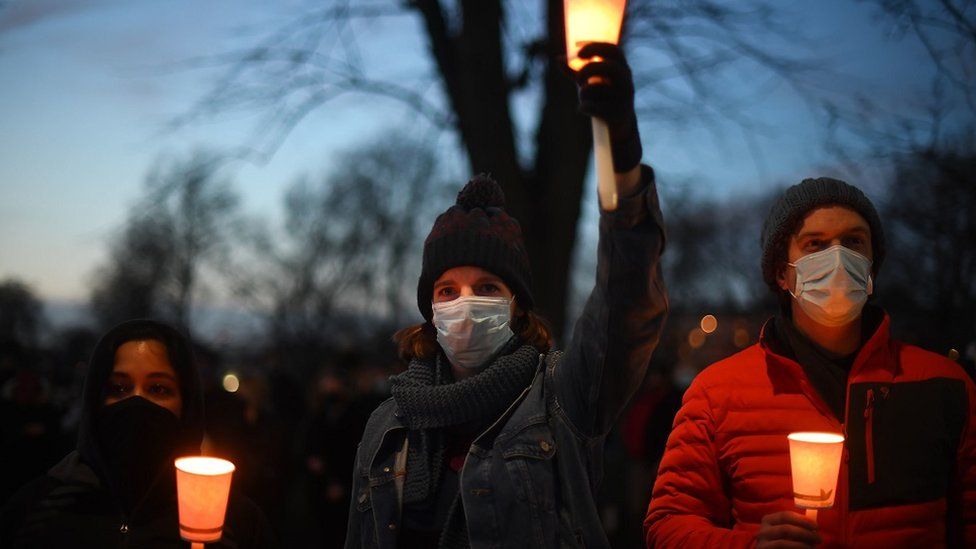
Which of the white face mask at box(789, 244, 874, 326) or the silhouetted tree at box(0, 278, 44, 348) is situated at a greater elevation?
the silhouetted tree at box(0, 278, 44, 348)

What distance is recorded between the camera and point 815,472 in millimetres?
2621

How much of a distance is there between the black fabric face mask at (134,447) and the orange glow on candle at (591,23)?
192 cm

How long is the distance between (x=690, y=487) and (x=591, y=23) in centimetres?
150

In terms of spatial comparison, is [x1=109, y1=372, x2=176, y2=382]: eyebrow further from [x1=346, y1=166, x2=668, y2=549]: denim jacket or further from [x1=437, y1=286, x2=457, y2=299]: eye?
[x1=437, y1=286, x2=457, y2=299]: eye

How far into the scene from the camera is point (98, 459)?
335cm

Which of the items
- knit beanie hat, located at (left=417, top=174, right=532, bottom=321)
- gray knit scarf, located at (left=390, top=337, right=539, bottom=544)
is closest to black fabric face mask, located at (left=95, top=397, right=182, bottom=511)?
gray knit scarf, located at (left=390, top=337, right=539, bottom=544)

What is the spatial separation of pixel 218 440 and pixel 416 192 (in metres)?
33.3

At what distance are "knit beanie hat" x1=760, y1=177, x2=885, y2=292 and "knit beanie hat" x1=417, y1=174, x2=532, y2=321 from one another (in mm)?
854

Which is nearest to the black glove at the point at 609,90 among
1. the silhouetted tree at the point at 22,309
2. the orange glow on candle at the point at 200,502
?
the orange glow on candle at the point at 200,502

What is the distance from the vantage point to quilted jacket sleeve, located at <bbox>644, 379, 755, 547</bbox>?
10.1 ft

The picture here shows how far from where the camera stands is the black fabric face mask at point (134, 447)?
11.0ft

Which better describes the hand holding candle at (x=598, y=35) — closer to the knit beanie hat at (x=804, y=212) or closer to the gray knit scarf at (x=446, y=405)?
the gray knit scarf at (x=446, y=405)

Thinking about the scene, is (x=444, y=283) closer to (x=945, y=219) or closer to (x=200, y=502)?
(x=200, y=502)

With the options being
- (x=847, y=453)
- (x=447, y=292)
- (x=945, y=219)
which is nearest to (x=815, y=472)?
(x=847, y=453)
